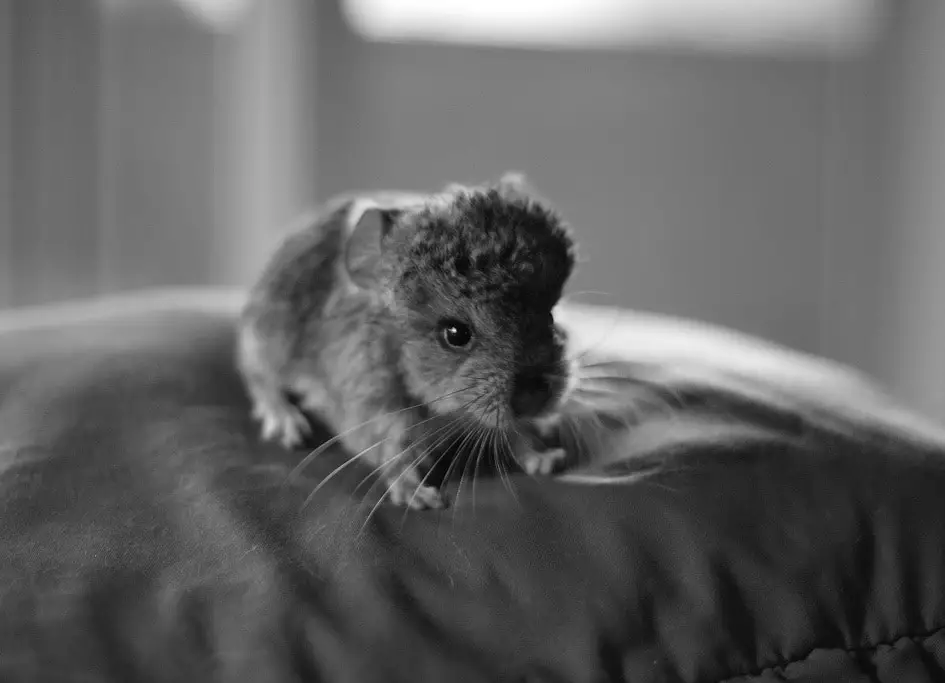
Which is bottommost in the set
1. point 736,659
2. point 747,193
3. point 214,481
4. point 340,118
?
point 736,659

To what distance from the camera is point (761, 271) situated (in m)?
3.50

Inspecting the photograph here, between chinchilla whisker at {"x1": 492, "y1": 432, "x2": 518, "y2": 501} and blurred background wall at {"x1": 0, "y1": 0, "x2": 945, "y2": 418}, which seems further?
blurred background wall at {"x1": 0, "y1": 0, "x2": 945, "y2": 418}

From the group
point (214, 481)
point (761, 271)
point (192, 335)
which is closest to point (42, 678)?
point (214, 481)

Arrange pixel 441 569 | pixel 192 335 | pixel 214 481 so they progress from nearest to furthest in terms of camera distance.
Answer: pixel 441 569
pixel 214 481
pixel 192 335

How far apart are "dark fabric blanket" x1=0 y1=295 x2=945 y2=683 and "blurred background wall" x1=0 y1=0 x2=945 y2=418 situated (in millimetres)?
2015

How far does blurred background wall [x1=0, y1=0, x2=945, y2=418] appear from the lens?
3045 millimetres

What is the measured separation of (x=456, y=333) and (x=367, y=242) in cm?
18

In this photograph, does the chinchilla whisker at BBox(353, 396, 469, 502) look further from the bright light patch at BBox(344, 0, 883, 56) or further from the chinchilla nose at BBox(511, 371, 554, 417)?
the bright light patch at BBox(344, 0, 883, 56)

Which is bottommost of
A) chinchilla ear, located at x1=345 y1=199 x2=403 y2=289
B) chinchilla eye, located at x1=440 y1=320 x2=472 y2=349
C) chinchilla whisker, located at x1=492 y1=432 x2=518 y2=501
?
chinchilla whisker, located at x1=492 y1=432 x2=518 y2=501

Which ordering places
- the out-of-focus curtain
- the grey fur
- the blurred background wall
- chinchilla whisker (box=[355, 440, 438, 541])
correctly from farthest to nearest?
the blurred background wall
the out-of-focus curtain
the grey fur
chinchilla whisker (box=[355, 440, 438, 541])

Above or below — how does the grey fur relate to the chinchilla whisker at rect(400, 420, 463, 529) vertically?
above

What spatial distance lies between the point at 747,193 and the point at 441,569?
2.99 meters

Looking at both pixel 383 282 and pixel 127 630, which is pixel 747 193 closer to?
pixel 383 282

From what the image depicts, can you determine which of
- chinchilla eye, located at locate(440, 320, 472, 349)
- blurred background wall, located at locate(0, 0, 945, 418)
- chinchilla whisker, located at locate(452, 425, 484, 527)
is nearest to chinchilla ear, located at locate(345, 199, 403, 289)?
chinchilla eye, located at locate(440, 320, 472, 349)
